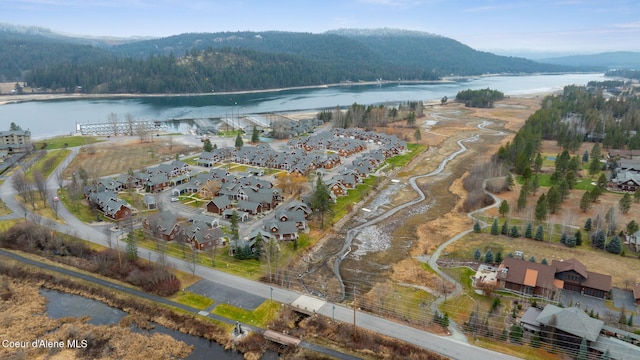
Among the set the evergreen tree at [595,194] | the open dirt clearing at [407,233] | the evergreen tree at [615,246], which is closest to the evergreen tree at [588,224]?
the evergreen tree at [615,246]

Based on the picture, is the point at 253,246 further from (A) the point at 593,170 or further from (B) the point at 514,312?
(A) the point at 593,170

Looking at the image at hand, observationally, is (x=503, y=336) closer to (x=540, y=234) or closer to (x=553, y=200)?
(x=540, y=234)

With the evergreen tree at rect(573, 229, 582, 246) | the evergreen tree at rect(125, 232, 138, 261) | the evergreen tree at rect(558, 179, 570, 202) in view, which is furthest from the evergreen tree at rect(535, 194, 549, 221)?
Result: the evergreen tree at rect(125, 232, 138, 261)

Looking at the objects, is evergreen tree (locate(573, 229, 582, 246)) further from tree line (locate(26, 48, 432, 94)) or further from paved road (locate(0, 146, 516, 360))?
tree line (locate(26, 48, 432, 94))

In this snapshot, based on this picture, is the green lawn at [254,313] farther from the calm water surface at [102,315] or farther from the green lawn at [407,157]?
the green lawn at [407,157]

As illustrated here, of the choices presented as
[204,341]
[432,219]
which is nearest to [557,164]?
[432,219]

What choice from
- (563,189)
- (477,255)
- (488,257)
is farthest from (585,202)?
(477,255)
